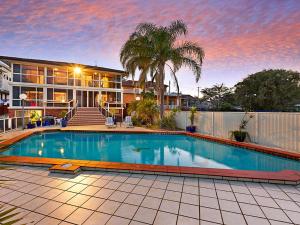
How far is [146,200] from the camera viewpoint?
3.21m

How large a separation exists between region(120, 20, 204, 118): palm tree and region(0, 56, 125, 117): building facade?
7.34 m

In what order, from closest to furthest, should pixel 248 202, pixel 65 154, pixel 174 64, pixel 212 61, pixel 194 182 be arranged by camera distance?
1. pixel 248 202
2. pixel 194 182
3. pixel 65 154
4. pixel 174 64
5. pixel 212 61

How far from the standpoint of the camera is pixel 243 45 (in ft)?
41.8

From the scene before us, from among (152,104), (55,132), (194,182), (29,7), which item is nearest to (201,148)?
(194,182)

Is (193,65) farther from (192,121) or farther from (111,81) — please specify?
(111,81)

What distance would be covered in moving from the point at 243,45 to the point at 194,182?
12.0 meters

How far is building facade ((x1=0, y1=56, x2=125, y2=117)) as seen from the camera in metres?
16.6

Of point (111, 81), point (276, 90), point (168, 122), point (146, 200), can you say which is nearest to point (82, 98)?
point (111, 81)

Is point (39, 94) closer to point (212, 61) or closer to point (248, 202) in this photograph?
point (212, 61)

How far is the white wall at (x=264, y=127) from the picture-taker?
6.92m

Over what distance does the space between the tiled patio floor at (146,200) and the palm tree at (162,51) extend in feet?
32.0

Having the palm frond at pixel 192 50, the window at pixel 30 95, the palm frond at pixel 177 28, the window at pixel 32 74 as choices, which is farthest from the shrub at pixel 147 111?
the window at pixel 32 74

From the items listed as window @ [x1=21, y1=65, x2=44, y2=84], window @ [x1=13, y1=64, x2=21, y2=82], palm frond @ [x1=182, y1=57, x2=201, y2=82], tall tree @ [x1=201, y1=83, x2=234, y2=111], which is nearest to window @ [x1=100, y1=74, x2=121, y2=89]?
window @ [x1=21, y1=65, x2=44, y2=84]

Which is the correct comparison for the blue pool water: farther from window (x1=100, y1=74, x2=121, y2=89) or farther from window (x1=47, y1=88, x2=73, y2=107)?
Result: window (x1=100, y1=74, x2=121, y2=89)
